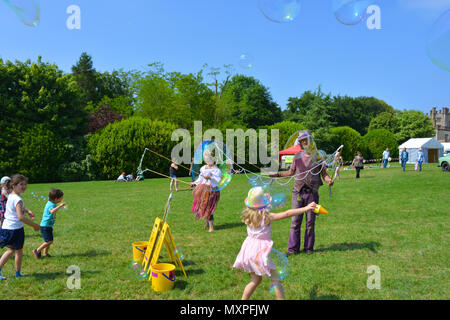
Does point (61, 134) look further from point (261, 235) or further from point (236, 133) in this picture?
point (261, 235)

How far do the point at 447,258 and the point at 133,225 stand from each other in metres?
7.16

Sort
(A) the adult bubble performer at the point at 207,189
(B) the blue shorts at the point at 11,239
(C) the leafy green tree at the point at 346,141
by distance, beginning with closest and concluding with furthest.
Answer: (B) the blue shorts at the point at 11,239 < (A) the adult bubble performer at the point at 207,189 < (C) the leafy green tree at the point at 346,141

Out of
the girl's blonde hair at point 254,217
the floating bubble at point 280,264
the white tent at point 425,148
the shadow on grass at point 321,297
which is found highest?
the white tent at point 425,148

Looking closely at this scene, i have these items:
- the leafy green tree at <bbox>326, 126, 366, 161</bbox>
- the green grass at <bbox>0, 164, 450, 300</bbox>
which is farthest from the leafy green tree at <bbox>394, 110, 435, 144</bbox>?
the green grass at <bbox>0, 164, 450, 300</bbox>

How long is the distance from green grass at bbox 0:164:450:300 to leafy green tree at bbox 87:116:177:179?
16554mm

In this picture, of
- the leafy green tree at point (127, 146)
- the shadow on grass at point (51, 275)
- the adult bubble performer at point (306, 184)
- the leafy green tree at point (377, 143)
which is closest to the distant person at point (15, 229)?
the shadow on grass at point (51, 275)

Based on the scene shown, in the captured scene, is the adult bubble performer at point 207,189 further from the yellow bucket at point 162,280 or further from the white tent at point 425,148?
the white tent at point 425,148

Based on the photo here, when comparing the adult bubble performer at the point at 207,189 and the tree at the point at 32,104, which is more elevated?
the tree at the point at 32,104

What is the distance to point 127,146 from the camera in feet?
87.9

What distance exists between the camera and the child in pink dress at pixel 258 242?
3457 mm

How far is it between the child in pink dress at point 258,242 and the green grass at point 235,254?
23.4 inches

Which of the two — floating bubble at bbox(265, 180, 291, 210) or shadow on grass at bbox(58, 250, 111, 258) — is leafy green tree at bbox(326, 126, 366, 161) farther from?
shadow on grass at bbox(58, 250, 111, 258)

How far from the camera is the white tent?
149 ft

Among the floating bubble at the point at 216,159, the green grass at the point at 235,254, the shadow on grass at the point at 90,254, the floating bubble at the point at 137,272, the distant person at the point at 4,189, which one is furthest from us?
the floating bubble at the point at 216,159
